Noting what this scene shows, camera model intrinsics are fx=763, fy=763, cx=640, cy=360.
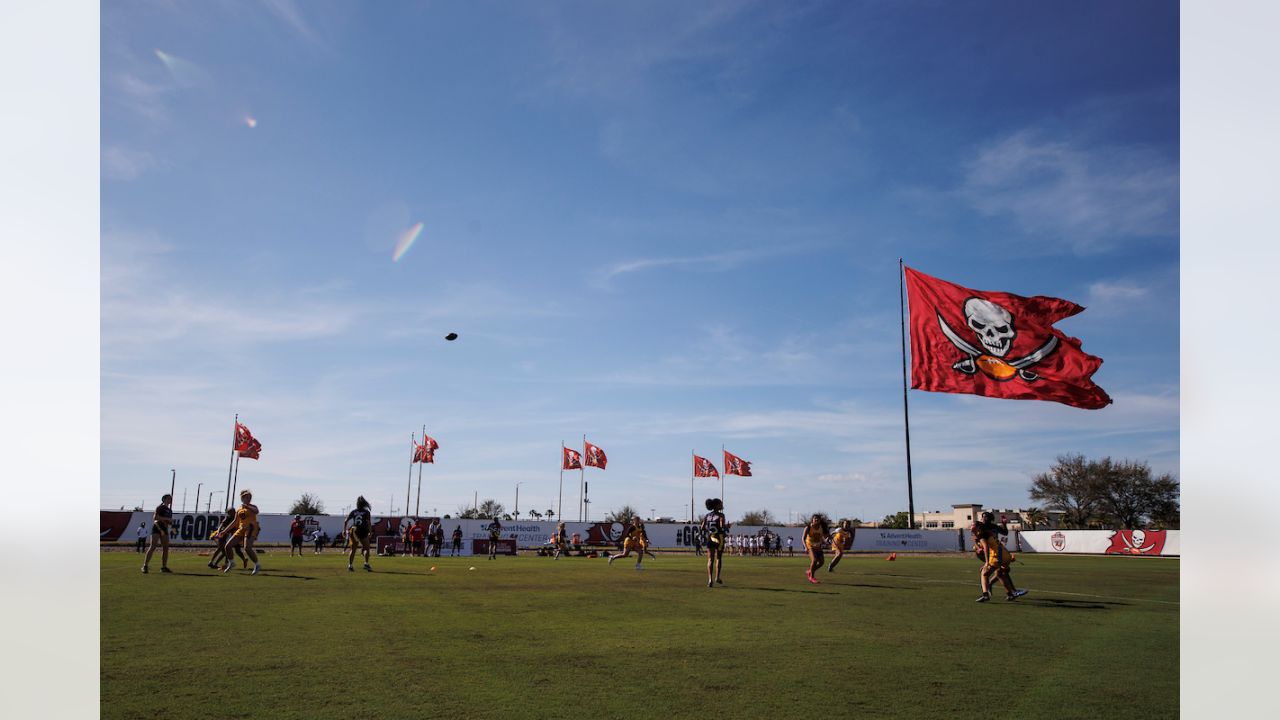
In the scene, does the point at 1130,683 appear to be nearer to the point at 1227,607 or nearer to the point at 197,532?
the point at 1227,607

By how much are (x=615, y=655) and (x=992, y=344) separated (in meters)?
10.6

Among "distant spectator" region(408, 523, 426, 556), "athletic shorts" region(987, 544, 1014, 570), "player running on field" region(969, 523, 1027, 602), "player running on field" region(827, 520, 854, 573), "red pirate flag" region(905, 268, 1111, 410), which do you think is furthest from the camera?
"distant spectator" region(408, 523, 426, 556)

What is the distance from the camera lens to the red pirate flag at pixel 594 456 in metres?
71.6

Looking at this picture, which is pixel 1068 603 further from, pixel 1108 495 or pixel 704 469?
pixel 1108 495

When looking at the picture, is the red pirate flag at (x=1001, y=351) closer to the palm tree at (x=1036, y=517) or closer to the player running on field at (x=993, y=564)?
the player running on field at (x=993, y=564)

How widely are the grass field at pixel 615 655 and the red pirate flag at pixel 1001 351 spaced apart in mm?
4170

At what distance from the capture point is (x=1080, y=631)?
11.2 m

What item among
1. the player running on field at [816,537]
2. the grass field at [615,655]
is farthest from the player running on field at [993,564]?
the player running on field at [816,537]

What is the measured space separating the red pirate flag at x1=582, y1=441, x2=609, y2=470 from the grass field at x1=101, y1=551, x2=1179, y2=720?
56.2 metres

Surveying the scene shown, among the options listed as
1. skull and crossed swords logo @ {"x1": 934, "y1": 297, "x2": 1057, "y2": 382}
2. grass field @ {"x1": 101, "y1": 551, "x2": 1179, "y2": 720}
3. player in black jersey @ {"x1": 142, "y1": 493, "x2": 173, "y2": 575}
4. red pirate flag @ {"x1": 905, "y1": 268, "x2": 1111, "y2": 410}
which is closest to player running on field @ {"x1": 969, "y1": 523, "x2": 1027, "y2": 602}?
grass field @ {"x1": 101, "y1": 551, "x2": 1179, "y2": 720}

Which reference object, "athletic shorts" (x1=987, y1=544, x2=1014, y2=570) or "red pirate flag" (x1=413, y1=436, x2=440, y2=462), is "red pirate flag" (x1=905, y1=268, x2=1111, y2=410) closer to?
"athletic shorts" (x1=987, y1=544, x2=1014, y2=570)

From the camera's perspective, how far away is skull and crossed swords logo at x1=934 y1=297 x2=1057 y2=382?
1502cm

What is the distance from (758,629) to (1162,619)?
7658 millimetres

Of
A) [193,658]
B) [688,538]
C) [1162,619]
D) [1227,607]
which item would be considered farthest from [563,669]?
[688,538]
